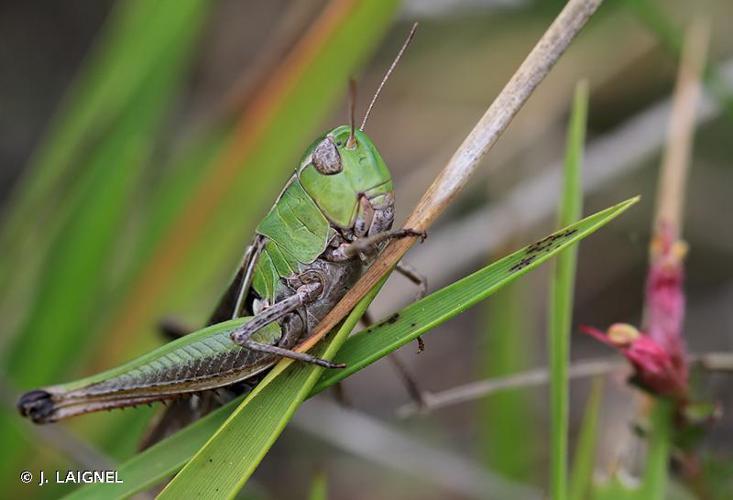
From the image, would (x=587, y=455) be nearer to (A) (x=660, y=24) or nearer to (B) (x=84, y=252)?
(A) (x=660, y=24)

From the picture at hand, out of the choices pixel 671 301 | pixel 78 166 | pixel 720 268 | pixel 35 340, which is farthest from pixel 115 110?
pixel 720 268

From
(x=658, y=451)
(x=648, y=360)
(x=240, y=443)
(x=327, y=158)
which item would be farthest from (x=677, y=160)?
(x=240, y=443)

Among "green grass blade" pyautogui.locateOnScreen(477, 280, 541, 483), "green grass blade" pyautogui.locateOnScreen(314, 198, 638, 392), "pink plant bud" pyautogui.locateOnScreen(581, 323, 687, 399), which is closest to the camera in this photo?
"green grass blade" pyautogui.locateOnScreen(314, 198, 638, 392)

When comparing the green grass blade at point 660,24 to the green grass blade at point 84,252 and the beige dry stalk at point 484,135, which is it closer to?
the beige dry stalk at point 484,135

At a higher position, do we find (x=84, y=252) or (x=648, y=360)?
(x=84, y=252)

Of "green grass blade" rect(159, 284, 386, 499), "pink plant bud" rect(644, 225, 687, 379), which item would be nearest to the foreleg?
"green grass blade" rect(159, 284, 386, 499)

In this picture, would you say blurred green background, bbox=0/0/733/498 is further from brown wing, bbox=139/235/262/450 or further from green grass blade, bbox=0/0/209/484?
brown wing, bbox=139/235/262/450
